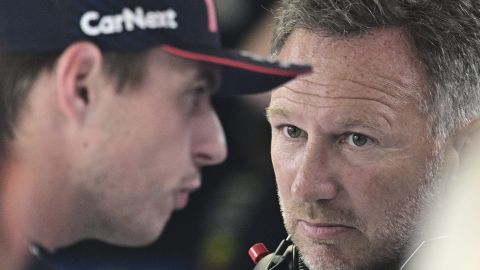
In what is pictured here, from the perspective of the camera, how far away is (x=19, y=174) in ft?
1.76

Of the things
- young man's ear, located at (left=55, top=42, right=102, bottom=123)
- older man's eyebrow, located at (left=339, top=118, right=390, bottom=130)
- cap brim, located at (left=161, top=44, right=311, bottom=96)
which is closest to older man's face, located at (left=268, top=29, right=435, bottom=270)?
older man's eyebrow, located at (left=339, top=118, right=390, bottom=130)

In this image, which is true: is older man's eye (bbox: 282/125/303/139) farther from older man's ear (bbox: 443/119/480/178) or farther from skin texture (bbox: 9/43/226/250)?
skin texture (bbox: 9/43/226/250)

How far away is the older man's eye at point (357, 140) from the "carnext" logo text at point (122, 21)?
2.30 ft

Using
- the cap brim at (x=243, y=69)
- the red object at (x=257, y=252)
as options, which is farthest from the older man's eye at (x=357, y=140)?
the cap brim at (x=243, y=69)

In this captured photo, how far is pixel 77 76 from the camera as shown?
52 centimetres

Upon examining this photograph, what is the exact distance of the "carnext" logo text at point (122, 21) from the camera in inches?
20.7

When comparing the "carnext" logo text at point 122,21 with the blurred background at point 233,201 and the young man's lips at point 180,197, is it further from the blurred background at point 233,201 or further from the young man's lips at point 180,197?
the blurred background at point 233,201

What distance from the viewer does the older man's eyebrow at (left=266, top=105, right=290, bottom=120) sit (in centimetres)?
125

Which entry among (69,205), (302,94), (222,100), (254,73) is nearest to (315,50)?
(302,94)

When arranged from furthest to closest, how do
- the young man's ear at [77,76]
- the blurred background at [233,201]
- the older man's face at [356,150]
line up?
1. the older man's face at [356,150]
2. the blurred background at [233,201]
3. the young man's ear at [77,76]

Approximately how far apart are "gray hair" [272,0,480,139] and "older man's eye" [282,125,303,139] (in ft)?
0.54

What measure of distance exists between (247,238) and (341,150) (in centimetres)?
22

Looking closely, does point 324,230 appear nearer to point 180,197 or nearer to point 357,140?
point 357,140

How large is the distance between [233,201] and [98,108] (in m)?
0.65
